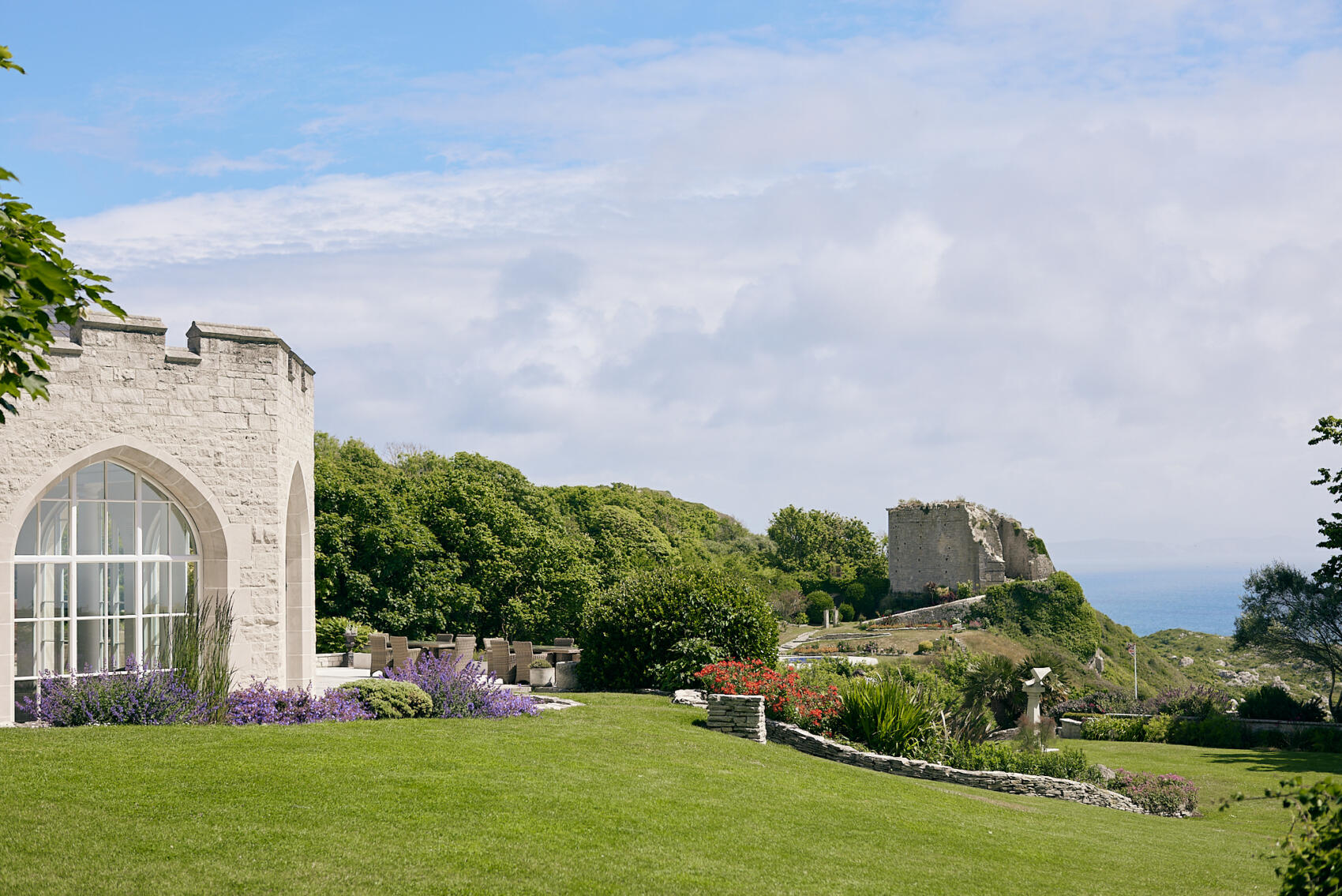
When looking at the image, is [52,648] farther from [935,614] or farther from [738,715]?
[935,614]

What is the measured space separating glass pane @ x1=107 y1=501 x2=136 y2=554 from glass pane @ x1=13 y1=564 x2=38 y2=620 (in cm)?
83

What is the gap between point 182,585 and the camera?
12.8 meters

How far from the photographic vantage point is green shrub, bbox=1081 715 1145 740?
72.3 ft

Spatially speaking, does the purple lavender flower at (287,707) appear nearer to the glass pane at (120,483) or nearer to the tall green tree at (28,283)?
the glass pane at (120,483)

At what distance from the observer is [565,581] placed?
28.2m

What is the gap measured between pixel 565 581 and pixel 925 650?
16.0 metres

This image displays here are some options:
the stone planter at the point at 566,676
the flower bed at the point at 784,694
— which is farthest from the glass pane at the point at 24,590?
the flower bed at the point at 784,694

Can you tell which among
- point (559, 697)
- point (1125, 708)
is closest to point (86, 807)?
point (559, 697)

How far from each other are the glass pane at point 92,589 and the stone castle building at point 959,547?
45.4m

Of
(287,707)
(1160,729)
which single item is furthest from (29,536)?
(1160,729)

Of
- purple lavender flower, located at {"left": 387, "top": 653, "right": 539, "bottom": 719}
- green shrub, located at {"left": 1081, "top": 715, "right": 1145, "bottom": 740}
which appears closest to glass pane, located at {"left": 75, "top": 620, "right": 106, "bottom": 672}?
purple lavender flower, located at {"left": 387, "top": 653, "right": 539, "bottom": 719}

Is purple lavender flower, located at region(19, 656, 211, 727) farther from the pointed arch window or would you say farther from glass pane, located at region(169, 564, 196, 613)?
glass pane, located at region(169, 564, 196, 613)

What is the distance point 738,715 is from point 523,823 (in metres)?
5.96

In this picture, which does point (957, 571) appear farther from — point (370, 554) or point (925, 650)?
point (370, 554)
